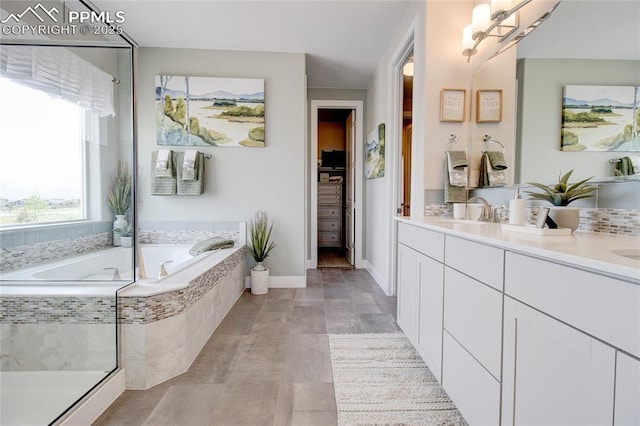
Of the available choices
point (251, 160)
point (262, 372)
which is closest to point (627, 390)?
point (262, 372)

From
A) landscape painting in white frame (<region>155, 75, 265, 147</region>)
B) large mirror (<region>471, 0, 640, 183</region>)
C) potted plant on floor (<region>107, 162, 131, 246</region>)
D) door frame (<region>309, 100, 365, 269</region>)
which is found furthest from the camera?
door frame (<region>309, 100, 365, 269</region>)

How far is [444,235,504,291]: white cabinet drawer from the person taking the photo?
962 mm

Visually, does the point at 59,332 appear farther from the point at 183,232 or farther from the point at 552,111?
the point at 552,111

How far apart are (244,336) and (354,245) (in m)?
2.45

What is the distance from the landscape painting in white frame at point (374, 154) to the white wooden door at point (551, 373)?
249cm

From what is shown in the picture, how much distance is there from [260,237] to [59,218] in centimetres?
162

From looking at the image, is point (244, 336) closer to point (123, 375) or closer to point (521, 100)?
point (123, 375)

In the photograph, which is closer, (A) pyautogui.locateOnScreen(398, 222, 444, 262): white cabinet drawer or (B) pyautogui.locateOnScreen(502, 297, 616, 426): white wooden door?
(B) pyautogui.locateOnScreen(502, 297, 616, 426): white wooden door

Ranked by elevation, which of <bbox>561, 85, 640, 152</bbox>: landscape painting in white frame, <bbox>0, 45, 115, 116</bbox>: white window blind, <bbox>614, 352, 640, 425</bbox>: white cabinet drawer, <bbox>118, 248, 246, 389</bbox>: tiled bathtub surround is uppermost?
<bbox>0, 45, 115, 116</bbox>: white window blind

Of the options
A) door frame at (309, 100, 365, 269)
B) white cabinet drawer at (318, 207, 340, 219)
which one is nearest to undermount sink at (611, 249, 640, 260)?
door frame at (309, 100, 365, 269)

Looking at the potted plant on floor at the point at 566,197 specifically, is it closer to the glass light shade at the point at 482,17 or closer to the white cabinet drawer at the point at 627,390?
the white cabinet drawer at the point at 627,390

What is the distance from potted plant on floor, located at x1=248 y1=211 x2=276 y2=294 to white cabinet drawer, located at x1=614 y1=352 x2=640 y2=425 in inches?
108

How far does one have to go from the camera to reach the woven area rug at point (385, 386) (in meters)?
1.29

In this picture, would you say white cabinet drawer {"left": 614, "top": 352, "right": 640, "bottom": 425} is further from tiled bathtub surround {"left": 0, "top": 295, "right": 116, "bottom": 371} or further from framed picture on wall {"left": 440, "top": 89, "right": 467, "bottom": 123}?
tiled bathtub surround {"left": 0, "top": 295, "right": 116, "bottom": 371}
